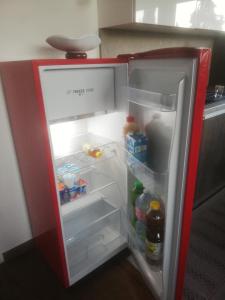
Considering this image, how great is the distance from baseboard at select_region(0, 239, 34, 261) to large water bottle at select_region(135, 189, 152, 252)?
0.81 m

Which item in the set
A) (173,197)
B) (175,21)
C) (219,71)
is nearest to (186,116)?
(173,197)

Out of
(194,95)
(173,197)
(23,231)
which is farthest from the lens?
(23,231)

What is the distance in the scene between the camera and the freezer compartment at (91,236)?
4.30 ft

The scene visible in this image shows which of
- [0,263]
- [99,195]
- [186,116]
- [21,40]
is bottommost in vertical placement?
[0,263]

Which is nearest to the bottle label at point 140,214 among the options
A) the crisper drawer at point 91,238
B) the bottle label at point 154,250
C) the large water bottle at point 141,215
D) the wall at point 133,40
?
the large water bottle at point 141,215

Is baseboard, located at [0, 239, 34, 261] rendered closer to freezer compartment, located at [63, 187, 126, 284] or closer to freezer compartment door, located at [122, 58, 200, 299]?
freezer compartment, located at [63, 187, 126, 284]

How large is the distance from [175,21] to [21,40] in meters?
0.86

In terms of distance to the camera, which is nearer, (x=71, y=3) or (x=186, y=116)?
(x=186, y=116)

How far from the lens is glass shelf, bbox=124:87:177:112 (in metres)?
0.72

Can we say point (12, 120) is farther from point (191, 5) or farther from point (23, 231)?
point (191, 5)

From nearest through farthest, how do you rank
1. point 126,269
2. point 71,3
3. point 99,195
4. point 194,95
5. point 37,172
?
point 194,95 → point 37,172 → point 71,3 → point 126,269 → point 99,195

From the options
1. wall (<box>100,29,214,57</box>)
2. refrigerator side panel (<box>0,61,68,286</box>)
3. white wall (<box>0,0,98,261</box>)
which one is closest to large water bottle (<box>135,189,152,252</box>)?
refrigerator side panel (<box>0,61,68,286</box>)

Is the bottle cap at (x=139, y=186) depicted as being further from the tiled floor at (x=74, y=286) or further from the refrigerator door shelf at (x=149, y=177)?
the tiled floor at (x=74, y=286)

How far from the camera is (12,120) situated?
3.88 feet
